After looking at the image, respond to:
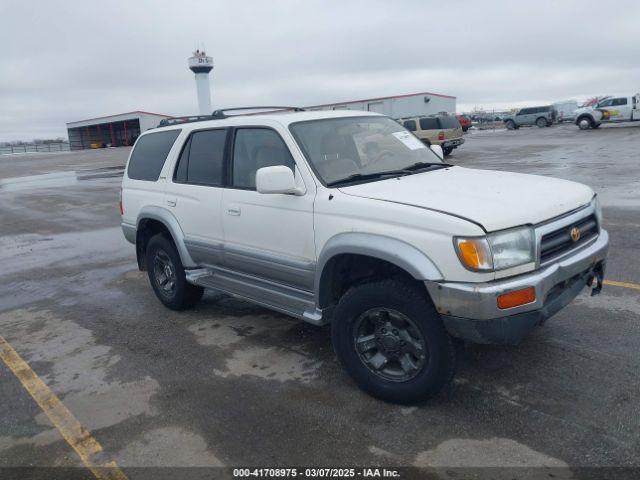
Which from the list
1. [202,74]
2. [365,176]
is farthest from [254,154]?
[202,74]

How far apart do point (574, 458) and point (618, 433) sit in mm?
382

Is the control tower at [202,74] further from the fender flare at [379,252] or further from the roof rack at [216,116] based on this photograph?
the fender flare at [379,252]

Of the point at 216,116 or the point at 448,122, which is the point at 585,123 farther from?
Answer: the point at 216,116

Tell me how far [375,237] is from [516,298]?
91 centimetres

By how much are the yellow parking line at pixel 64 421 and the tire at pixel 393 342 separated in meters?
1.57

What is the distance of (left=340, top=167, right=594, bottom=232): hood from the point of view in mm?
3158

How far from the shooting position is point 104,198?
15617 mm

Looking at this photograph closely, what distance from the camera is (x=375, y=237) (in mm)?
3393

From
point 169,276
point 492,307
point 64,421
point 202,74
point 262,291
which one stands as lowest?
point 64,421

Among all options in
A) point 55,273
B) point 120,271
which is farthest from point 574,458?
point 55,273

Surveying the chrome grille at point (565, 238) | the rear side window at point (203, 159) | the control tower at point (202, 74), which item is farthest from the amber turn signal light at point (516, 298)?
the control tower at point (202, 74)

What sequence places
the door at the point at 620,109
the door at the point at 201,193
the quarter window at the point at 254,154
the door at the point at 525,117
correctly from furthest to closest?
1. the door at the point at 525,117
2. the door at the point at 620,109
3. the door at the point at 201,193
4. the quarter window at the point at 254,154

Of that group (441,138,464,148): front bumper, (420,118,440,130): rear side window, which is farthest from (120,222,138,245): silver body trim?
(420,118,440,130): rear side window

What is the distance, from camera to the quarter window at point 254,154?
4211mm
